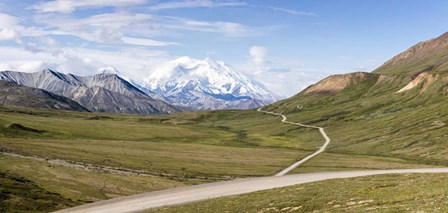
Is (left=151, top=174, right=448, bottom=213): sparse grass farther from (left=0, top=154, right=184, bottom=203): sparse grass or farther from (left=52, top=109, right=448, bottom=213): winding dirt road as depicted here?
(left=0, top=154, right=184, bottom=203): sparse grass

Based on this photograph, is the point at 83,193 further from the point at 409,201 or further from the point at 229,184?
the point at 409,201

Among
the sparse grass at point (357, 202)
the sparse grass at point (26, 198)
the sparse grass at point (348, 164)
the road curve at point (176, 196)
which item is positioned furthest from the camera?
the sparse grass at point (348, 164)

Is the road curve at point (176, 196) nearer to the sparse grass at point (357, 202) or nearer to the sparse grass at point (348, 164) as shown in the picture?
the sparse grass at point (357, 202)

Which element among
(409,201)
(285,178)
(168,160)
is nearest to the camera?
(409,201)

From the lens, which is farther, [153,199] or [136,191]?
[136,191]

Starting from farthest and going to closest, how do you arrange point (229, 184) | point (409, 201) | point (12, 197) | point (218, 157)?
point (218, 157), point (229, 184), point (12, 197), point (409, 201)

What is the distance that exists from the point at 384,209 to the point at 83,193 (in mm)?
71888

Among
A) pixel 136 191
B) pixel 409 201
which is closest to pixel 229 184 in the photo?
pixel 136 191

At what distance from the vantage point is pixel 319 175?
116625 mm

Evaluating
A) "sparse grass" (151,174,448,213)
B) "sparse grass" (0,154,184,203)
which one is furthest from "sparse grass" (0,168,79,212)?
"sparse grass" (151,174,448,213)

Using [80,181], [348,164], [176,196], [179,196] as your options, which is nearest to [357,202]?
[179,196]

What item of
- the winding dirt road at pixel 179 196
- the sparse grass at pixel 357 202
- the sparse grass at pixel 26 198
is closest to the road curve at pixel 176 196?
the winding dirt road at pixel 179 196

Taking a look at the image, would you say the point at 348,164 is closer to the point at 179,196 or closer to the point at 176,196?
the point at 179,196

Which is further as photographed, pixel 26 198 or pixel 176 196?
pixel 176 196
